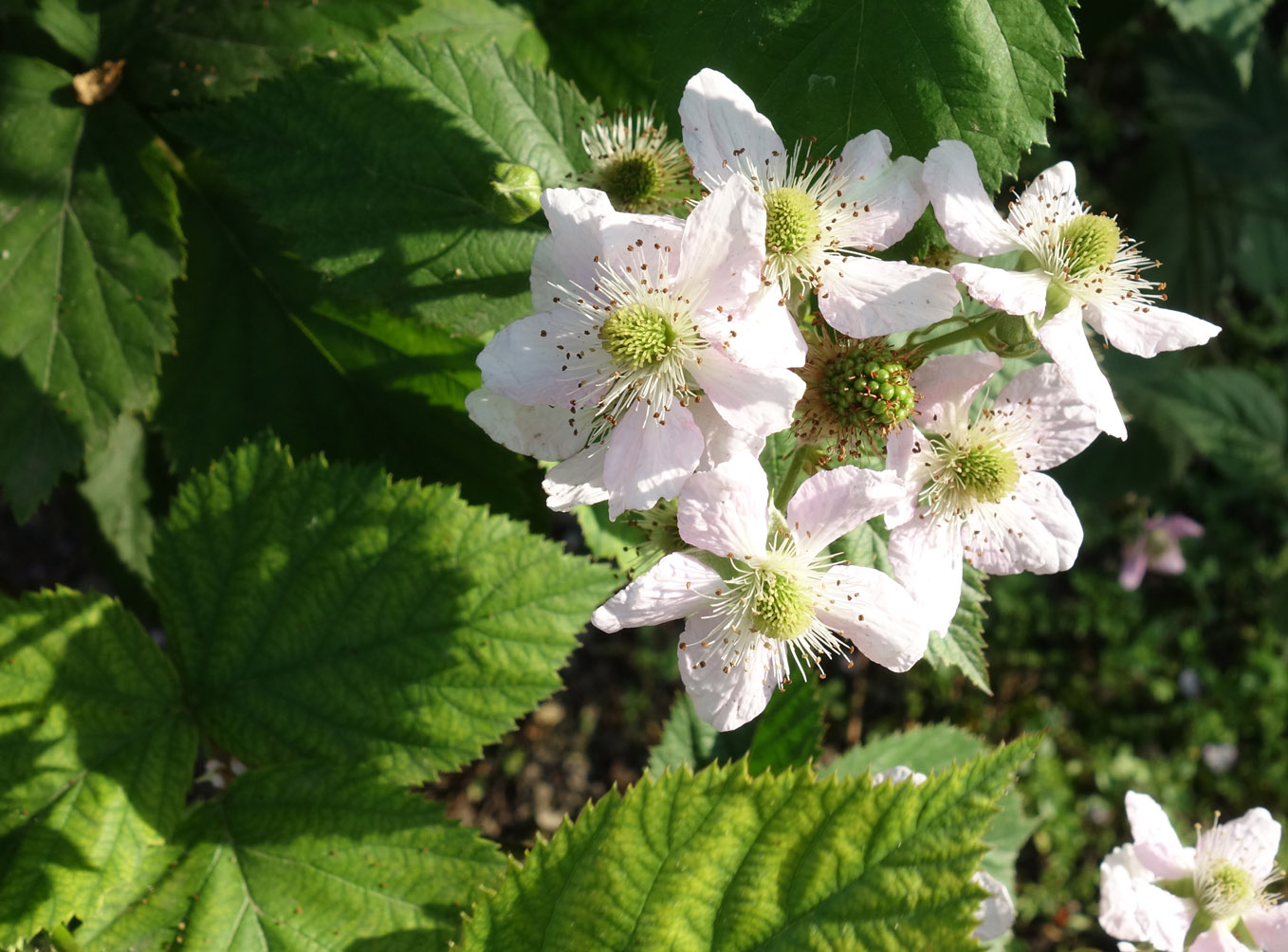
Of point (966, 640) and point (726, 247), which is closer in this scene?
point (726, 247)

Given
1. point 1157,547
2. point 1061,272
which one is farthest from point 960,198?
point 1157,547

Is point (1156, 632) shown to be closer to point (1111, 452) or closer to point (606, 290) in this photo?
point (1111, 452)

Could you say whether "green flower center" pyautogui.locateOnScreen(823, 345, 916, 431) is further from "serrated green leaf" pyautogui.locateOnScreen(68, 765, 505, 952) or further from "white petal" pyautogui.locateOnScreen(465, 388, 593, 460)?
"serrated green leaf" pyautogui.locateOnScreen(68, 765, 505, 952)

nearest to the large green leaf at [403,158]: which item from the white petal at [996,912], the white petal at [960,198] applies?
the white petal at [960,198]

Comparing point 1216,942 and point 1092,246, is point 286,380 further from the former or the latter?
point 1216,942

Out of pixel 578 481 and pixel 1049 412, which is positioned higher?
pixel 1049 412

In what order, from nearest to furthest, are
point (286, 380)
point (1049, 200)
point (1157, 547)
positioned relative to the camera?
1. point (1049, 200)
2. point (286, 380)
3. point (1157, 547)

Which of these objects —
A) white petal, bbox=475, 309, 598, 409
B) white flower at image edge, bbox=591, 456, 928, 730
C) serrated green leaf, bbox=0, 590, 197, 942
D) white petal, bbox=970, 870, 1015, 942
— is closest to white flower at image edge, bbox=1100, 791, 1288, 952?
white petal, bbox=970, 870, 1015, 942

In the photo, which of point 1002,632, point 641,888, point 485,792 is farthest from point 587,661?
point 641,888
